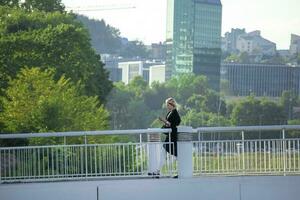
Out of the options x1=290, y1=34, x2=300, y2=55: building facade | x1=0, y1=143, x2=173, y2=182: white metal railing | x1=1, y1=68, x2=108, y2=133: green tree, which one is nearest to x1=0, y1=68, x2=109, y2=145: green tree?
x1=1, y1=68, x2=108, y2=133: green tree

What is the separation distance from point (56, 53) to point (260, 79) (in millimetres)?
83210

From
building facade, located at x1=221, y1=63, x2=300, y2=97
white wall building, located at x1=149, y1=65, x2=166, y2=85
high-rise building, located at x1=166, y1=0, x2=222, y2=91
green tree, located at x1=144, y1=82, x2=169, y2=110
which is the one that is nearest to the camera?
green tree, located at x1=144, y1=82, x2=169, y2=110

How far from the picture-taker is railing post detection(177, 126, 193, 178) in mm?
14164

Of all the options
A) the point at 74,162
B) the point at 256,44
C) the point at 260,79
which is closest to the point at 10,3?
the point at 260,79

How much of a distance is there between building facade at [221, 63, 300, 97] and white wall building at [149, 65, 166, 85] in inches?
638

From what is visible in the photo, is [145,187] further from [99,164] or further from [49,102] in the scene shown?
[49,102]

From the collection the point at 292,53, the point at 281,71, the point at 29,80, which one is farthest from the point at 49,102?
the point at 292,53

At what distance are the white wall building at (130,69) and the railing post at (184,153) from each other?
146715mm

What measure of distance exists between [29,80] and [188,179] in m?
53.2

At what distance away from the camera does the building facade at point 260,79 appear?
145500 mm

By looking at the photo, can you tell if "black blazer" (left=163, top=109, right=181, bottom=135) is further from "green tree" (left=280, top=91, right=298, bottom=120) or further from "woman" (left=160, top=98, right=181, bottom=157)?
"green tree" (left=280, top=91, right=298, bottom=120)

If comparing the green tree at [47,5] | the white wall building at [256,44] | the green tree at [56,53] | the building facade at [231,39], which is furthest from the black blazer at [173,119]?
the white wall building at [256,44]

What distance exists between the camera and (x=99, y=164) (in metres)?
14.4

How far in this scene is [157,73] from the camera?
161 metres
